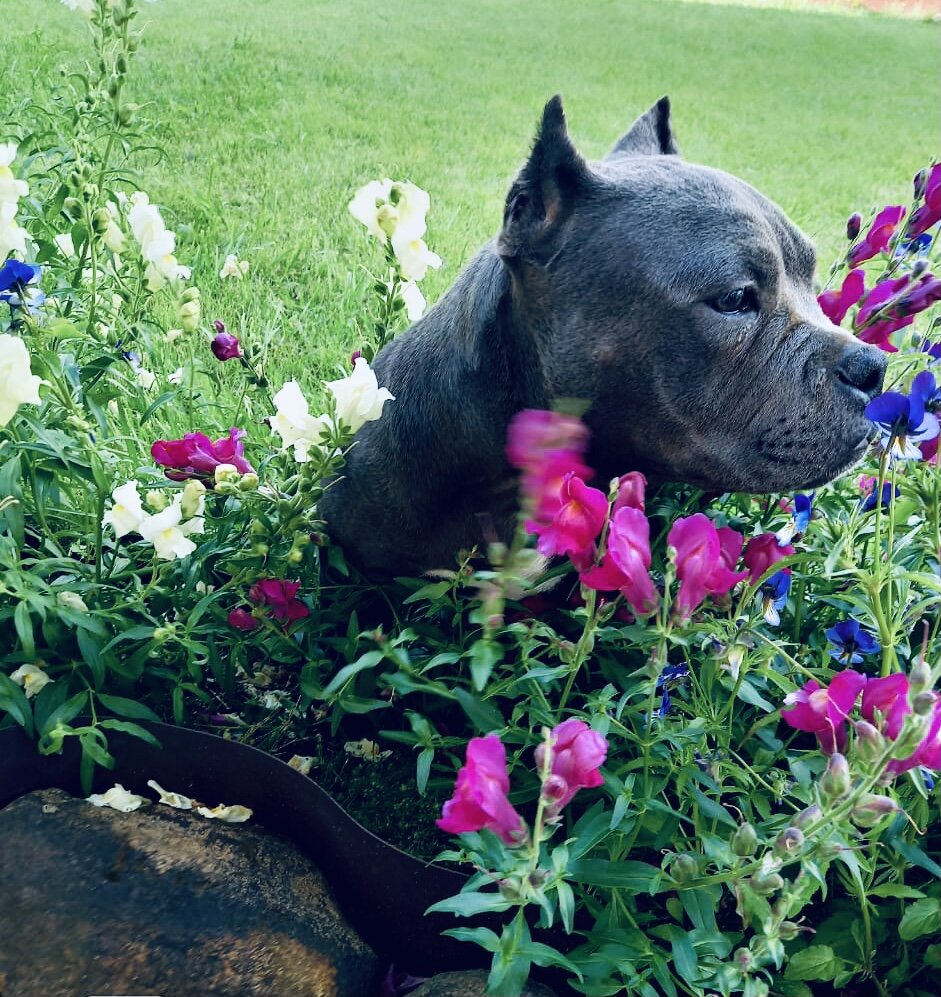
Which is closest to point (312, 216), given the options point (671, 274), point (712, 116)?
point (671, 274)

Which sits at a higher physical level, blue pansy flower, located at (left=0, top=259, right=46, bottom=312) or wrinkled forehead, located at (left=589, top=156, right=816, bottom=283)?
wrinkled forehead, located at (left=589, top=156, right=816, bottom=283)

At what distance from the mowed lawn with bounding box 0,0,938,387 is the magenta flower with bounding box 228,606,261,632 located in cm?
79

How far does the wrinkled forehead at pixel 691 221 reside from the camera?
5.47 feet

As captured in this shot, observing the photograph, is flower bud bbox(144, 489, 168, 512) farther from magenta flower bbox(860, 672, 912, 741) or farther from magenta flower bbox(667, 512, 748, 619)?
magenta flower bbox(860, 672, 912, 741)

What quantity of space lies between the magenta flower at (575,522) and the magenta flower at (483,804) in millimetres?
293

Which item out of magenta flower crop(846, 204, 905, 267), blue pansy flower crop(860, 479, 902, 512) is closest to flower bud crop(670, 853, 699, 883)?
blue pansy flower crop(860, 479, 902, 512)

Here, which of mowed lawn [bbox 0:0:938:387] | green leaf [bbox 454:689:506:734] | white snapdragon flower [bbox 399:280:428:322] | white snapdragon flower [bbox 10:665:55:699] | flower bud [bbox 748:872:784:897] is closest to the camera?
flower bud [bbox 748:872:784:897]

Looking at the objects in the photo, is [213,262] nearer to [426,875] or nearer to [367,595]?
[367,595]

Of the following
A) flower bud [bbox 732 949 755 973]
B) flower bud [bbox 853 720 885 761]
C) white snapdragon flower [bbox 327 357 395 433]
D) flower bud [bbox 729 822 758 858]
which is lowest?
flower bud [bbox 732 949 755 973]

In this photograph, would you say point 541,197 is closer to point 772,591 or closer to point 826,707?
point 772,591

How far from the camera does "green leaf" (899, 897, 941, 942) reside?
155 cm

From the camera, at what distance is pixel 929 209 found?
187 cm

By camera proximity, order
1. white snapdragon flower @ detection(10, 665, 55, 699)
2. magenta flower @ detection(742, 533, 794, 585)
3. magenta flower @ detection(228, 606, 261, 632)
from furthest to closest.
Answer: magenta flower @ detection(228, 606, 261, 632) < white snapdragon flower @ detection(10, 665, 55, 699) < magenta flower @ detection(742, 533, 794, 585)

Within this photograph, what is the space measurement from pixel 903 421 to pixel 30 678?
4.89ft
